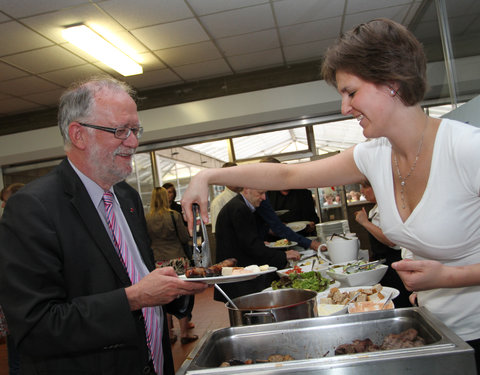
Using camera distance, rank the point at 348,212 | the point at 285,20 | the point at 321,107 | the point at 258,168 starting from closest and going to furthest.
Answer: the point at 258,168
the point at 285,20
the point at 321,107
the point at 348,212

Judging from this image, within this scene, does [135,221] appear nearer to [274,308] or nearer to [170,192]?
[274,308]

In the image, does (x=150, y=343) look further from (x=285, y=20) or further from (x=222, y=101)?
(x=222, y=101)

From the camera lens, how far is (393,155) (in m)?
1.29

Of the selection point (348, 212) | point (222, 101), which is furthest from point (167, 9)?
point (348, 212)

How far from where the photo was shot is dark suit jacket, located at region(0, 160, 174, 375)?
4.13 ft

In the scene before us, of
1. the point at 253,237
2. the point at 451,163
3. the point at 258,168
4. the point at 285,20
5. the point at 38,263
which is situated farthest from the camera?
the point at 285,20

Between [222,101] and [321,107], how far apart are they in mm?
1412

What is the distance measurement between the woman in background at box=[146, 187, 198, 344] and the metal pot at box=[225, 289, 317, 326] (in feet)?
10.1

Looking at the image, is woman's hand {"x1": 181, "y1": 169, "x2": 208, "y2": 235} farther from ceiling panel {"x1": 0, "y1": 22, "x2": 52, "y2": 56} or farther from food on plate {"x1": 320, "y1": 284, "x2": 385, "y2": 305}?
ceiling panel {"x1": 0, "y1": 22, "x2": 52, "y2": 56}

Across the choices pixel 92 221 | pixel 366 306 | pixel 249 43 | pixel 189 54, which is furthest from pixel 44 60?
pixel 366 306

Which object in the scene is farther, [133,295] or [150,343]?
[150,343]

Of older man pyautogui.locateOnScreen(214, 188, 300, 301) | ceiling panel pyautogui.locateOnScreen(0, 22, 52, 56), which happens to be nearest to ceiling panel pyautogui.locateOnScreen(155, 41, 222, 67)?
ceiling panel pyautogui.locateOnScreen(0, 22, 52, 56)

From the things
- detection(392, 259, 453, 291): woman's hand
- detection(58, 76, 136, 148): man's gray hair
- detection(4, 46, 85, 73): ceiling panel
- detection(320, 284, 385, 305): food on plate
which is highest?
detection(4, 46, 85, 73): ceiling panel

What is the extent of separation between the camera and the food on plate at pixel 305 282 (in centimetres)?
208
